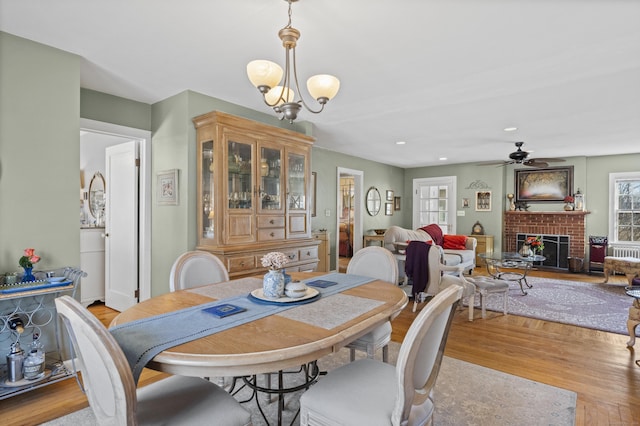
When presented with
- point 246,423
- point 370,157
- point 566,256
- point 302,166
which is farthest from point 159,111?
point 566,256

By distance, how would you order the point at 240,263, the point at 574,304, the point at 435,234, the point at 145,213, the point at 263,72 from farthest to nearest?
the point at 435,234 < the point at 574,304 < the point at 145,213 < the point at 240,263 < the point at 263,72

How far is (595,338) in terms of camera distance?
329 cm

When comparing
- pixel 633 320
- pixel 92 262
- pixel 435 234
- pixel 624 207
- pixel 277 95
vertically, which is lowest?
pixel 633 320

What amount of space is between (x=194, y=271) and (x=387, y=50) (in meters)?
2.12

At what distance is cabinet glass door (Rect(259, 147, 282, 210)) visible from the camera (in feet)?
11.9

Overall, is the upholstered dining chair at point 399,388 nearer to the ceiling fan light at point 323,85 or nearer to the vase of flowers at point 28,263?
the ceiling fan light at point 323,85

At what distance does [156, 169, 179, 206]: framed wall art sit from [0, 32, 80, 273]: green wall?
2.81 feet

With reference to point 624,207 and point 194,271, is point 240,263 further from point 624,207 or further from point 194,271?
point 624,207

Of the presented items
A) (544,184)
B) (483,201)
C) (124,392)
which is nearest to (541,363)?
(124,392)

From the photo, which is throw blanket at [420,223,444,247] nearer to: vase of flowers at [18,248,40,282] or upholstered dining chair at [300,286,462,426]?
upholstered dining chair at [300,286,462,426]

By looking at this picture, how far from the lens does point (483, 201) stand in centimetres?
786

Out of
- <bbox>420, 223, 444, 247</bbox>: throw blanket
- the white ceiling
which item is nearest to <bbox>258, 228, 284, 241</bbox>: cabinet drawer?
the white ceiling

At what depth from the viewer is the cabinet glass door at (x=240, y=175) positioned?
333cm

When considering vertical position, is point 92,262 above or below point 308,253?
below
